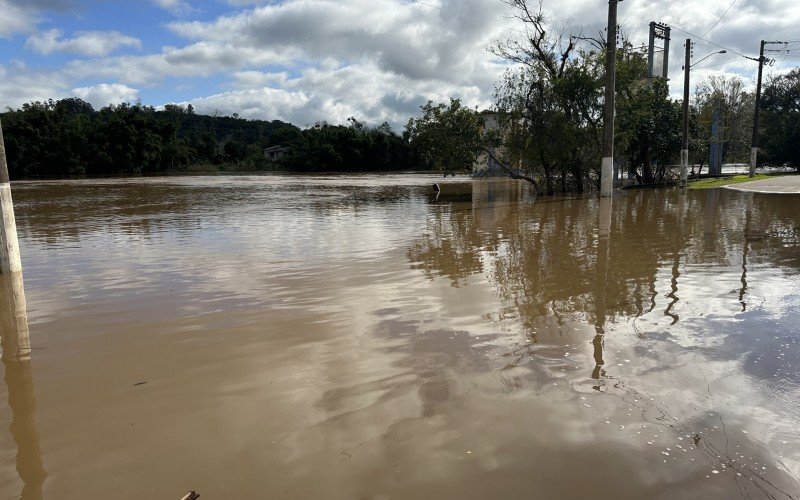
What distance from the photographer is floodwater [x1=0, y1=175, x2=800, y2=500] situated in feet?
10.4

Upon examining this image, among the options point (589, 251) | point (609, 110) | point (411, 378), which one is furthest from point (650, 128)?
point (411, 378)

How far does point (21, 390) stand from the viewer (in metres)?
4.44

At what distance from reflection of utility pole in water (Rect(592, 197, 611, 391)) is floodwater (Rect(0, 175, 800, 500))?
0.04 metres

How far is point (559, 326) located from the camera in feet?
18.9

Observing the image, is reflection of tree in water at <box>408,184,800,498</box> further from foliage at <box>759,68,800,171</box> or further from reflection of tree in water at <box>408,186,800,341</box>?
foliage at <box>759,68,800,171</box>

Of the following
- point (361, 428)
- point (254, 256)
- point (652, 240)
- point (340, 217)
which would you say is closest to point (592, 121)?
point (340, 217)

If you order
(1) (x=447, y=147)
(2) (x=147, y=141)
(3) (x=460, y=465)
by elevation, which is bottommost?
(3) (x=460, y=465)

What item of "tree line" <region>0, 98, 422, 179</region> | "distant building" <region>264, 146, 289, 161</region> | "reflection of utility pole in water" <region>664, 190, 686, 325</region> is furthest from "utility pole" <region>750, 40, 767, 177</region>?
"distant building" <region>264, 146, 289, 161</region>

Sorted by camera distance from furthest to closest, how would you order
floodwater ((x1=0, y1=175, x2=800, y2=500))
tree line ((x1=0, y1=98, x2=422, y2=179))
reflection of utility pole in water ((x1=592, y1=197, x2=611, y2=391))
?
tree line ((x1=0, y1=98, x2=422, y2=179)) → reflection of utility pole in water ((x1=592, y1=197, x2=611, y2=391)) → floodwater ((x1=0, y1=175, x2=800, y2=500))

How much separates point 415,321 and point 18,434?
3.66 m

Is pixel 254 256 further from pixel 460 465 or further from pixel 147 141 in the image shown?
pixel 147 141

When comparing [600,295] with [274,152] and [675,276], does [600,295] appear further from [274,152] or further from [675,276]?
[274,152]

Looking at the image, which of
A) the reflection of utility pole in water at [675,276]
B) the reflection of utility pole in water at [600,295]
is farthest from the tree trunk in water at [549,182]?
the reflection of utility pole in water at [600,295]

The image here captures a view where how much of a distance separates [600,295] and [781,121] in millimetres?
49014
